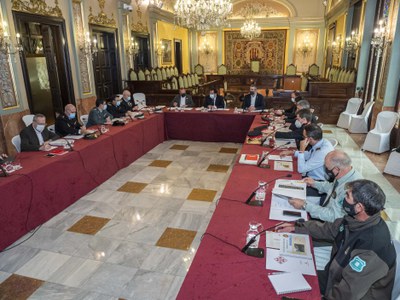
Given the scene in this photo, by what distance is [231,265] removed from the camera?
72.7 inches

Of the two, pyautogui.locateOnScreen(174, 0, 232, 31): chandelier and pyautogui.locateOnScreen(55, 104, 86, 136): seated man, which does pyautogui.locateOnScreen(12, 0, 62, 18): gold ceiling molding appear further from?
pyautogui.locateOnScreen(174, 0, 232, 31): chandelier

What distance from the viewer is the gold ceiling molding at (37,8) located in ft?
20.3

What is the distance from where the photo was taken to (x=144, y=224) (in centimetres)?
380

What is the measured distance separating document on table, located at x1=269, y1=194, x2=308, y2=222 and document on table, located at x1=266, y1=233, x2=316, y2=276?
227mm

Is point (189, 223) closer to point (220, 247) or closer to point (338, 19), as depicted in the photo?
point (220, 247)

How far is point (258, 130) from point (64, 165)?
3.02 meters

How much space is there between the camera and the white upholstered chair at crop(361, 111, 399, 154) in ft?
20.0

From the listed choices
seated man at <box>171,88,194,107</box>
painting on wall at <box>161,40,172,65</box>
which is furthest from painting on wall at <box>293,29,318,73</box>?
seated man at <box>171,88,194,107</box>

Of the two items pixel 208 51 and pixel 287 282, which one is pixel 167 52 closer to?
pixel 208 51

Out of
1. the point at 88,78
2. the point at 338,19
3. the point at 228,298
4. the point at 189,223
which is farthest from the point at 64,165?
the point at 338,19

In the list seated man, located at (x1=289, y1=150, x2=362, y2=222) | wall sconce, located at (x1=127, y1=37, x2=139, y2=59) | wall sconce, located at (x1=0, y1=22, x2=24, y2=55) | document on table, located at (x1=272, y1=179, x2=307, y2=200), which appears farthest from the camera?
wall sconce, located at (x1=127, y1=37, x2=139, y2=59)

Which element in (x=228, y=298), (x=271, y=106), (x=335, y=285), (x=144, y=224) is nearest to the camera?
(x=228, y=298)

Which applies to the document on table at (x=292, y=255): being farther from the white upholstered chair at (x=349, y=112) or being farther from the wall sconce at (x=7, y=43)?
the white upholstered chair at (x=349, y=112)

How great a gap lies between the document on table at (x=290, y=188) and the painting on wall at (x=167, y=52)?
463 inches
